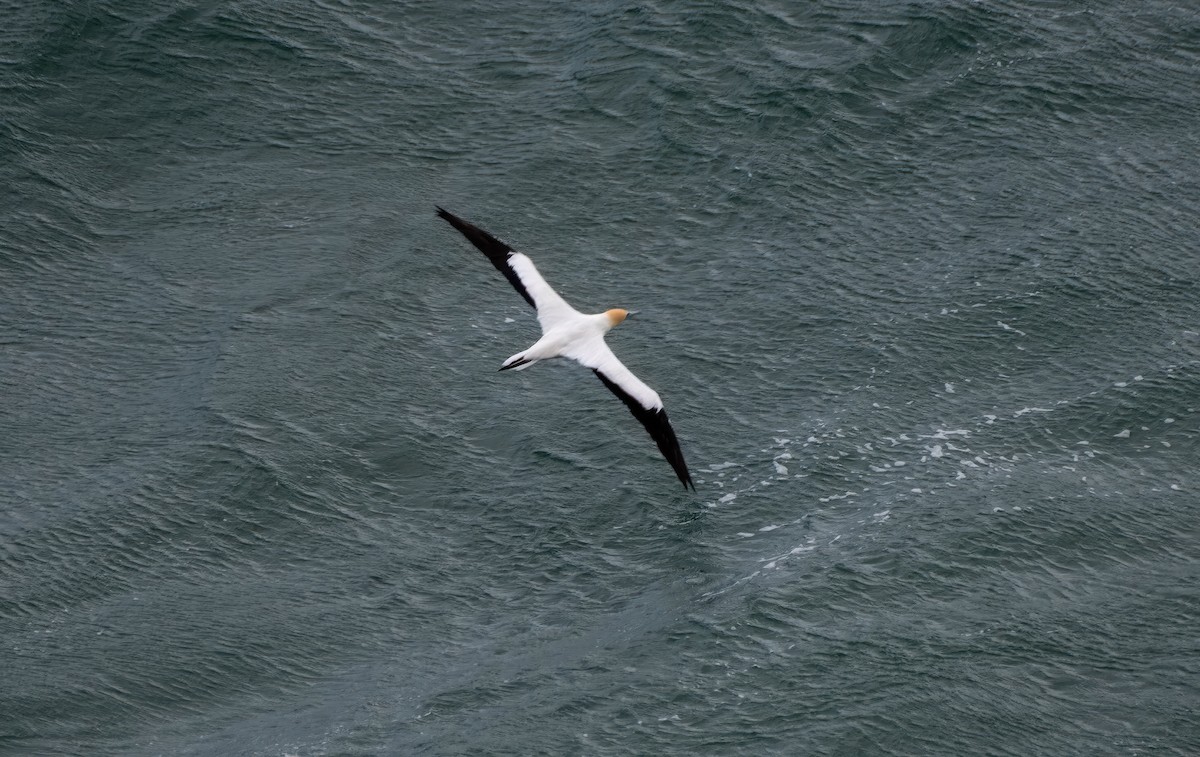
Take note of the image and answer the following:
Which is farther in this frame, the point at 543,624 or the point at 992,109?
the point at 992,109

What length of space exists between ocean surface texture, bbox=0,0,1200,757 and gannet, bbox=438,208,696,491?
579 centimetres

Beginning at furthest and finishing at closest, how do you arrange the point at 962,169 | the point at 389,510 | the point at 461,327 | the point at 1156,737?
the point at 962,169, the point at 461,327, the point at 389,510, the point at 1156,737

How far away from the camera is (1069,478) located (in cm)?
4428

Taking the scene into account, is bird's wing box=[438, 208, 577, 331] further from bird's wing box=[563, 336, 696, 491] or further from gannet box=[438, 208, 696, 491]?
bird's wing box=[563, 336, 696, 491]

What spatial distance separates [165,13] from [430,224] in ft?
38.3

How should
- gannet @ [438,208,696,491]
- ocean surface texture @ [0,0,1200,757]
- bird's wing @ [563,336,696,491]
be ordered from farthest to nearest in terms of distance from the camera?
ocean surface texture @ [0,0,1200,757] < gannet @ [438,208,696,491] < bird's wing @ [563,336,696,491]

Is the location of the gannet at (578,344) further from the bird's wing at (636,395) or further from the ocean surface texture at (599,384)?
the ocean surface texture at (599,384)

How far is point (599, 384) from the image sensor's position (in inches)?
1876

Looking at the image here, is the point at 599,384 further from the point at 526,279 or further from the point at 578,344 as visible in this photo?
the point at 578,344

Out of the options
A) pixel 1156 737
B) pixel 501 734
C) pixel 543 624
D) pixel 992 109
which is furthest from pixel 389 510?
pixel 992 109

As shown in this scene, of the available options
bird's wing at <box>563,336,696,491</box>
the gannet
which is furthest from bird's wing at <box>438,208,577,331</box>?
bird's wing at <box>563,336,696,491</box>

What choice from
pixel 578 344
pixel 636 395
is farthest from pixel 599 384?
pixel 636 395

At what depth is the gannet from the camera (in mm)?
36031

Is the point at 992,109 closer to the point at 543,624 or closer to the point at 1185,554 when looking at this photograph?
the point at 1185,554
